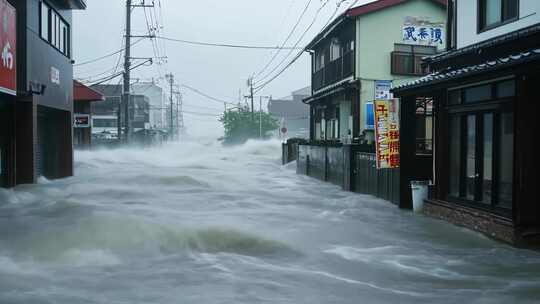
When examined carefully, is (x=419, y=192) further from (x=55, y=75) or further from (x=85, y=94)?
(x=85, y=94)

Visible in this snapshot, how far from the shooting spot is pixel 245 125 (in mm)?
75688

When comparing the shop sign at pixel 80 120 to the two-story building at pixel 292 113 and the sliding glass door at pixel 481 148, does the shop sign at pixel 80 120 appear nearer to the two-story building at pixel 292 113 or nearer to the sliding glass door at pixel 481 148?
the sliding glass door at pixel 481 148

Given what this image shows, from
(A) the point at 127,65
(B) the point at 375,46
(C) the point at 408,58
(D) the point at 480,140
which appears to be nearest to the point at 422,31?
(C) the point at 408,58

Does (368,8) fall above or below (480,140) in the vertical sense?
above

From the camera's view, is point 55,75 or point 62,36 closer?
point 55,75

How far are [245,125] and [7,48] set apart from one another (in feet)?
202

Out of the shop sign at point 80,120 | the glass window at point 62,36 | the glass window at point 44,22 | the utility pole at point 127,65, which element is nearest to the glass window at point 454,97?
the glass window at point 44,22

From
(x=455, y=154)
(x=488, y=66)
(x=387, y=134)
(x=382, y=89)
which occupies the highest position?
(x=382, y=89)

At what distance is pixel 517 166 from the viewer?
1002cm

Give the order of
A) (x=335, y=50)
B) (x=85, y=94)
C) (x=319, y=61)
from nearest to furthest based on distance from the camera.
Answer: (x=335, y=50)
(x=85, y=94)
(x=319, y=61)

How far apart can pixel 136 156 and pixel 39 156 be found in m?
21.7

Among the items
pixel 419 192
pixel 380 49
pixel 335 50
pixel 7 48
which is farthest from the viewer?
pixel 335 50

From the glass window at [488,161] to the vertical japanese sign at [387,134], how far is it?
150 inches

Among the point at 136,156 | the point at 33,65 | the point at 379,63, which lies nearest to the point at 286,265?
the point at 33,65
